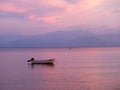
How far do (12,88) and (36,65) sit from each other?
38.3 meters

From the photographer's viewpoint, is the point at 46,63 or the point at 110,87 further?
the point at 46,63

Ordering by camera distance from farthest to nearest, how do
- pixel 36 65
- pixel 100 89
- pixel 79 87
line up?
pixel 36 65
pixel 79 87
pixel 100 89

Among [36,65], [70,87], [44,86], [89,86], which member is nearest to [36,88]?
[44,86]

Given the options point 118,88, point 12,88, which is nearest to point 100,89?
point 118,88

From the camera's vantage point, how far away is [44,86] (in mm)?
35656

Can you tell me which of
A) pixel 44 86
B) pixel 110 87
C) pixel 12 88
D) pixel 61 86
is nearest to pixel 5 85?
pixel 12 88

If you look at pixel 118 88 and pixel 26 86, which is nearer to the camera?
pixel 118 88

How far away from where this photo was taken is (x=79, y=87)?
112ft

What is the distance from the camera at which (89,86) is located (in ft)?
113

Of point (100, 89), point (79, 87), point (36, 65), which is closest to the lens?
point (100, 89)

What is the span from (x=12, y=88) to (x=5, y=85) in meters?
2.62

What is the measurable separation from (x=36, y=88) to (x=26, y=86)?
1716 mm

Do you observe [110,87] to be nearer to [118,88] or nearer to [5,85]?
[118,88]

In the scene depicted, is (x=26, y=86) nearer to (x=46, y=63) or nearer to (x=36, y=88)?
(x=36, y=88)
